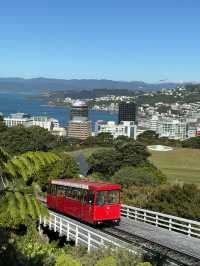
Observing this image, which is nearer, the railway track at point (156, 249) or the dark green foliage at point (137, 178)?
Result: the railway track at point (156, 249)

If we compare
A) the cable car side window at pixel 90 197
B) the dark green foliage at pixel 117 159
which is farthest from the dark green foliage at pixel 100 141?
the cable car side window at pixel 90 197

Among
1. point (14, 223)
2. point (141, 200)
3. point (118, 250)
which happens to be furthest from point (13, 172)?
point (141, 200)

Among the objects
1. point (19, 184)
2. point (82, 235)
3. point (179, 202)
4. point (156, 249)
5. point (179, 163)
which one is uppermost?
point (19, 184)

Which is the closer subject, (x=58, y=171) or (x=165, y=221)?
(x=165, y=221)

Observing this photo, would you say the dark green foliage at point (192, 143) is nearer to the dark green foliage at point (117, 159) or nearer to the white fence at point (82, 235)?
the dark green foliage at point (117, 159)

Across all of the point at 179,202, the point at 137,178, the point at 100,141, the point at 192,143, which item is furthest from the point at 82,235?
the point at 192,143

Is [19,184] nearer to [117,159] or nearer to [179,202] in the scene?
[179,202]
